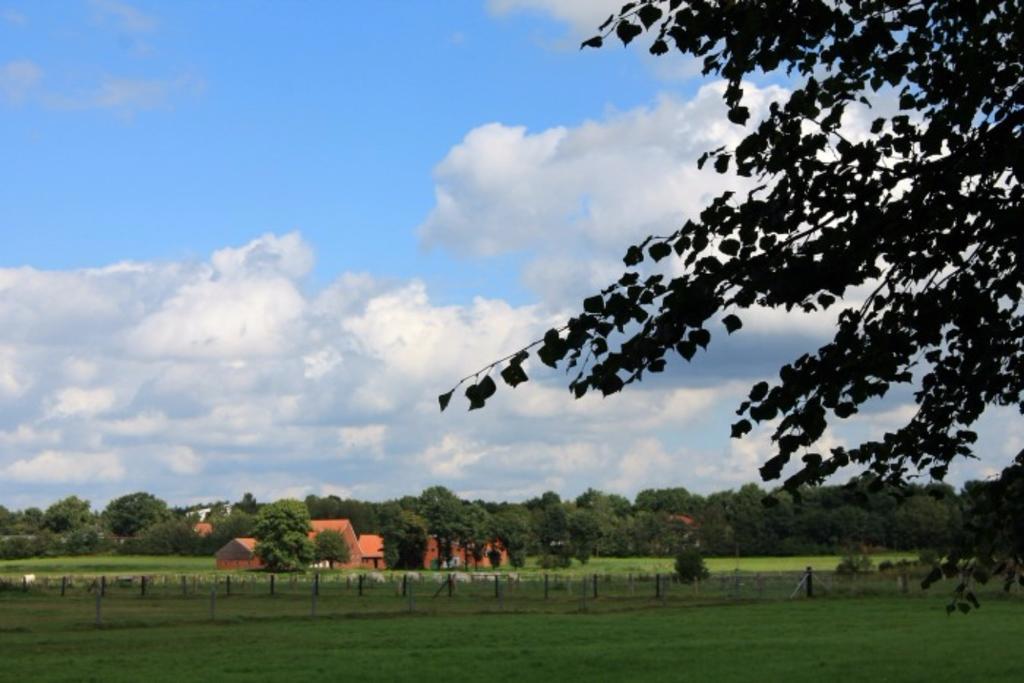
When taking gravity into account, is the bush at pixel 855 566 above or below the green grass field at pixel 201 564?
above

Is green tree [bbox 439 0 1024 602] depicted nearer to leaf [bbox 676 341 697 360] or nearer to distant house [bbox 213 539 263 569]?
leaf [bbox 676 341 697 360]

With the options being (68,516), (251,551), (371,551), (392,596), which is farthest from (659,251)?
(68,516)

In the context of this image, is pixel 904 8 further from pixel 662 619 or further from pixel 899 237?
pixel 662 619

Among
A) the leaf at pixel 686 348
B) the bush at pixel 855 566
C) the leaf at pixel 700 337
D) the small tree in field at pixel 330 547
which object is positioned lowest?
the bush at pixel 855 566

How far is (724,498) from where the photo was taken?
11869cm

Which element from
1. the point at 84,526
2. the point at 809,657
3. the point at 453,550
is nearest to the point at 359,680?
the point at 809,657

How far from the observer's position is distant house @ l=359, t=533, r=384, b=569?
130000 mm

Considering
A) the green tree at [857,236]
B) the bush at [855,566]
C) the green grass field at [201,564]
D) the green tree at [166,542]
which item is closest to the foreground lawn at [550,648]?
the green tree at [857,236]

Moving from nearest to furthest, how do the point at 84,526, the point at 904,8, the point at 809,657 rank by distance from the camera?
the point at 904,8
the point at 809,657
the point at 84,526

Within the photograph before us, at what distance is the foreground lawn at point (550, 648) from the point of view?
2191 centimetres

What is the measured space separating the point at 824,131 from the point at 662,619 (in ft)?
107

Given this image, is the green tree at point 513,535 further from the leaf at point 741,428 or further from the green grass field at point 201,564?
the leaf at point 741,428

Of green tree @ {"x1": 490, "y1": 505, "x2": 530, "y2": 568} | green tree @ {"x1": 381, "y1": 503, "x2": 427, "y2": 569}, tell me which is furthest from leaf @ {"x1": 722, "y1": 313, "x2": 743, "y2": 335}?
green tree @ {"x1": 490, "y1": 505, "x2": 530, "y2": 568}

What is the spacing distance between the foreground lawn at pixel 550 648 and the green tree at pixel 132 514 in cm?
12135
